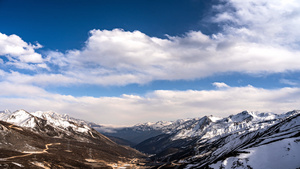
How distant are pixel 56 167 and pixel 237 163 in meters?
167

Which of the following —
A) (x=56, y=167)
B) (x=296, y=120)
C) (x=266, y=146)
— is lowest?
(x=56, y=167)

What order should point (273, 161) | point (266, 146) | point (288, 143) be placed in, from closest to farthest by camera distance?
point (273, 161) < point (288, 143) < point (266, 146)

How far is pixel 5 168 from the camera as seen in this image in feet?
466

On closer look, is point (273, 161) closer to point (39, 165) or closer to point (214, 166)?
point (214, 166)

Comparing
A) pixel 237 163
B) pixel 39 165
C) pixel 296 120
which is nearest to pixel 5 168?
pixel 39 165

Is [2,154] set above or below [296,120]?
below

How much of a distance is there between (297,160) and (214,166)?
42.1m

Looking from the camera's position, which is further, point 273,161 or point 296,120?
point 296,120

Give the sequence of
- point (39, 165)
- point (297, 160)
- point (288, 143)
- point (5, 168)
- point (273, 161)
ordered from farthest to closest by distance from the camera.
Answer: point (39, 165), point (5, 168), point (288, 143), point (273, 161), point (297, 160)

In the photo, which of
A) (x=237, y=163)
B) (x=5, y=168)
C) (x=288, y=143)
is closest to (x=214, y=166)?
(x=237, y=163)

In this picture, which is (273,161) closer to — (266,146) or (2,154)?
(266,146)

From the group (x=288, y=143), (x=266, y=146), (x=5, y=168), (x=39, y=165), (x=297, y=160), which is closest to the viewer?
(x=297, y=160)

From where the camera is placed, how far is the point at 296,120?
17888 cm

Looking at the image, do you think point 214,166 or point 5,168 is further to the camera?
point 5,168
